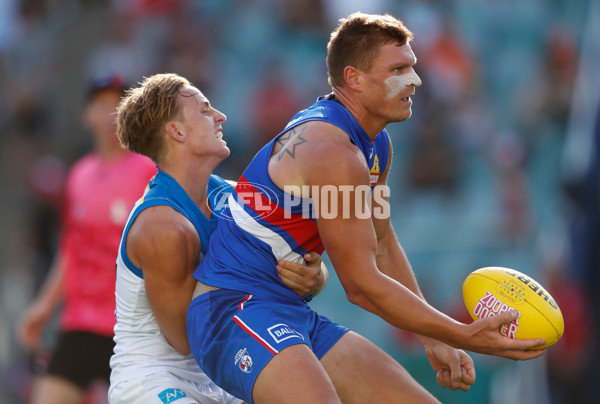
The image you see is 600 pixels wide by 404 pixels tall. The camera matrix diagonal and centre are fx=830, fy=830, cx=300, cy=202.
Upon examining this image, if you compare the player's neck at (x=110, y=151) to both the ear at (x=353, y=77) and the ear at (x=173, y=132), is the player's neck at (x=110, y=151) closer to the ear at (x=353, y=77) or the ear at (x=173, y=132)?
the ear at (x=173, y=132)

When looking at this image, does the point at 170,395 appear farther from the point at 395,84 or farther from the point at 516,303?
the point at 395,84

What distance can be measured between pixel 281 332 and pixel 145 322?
0.90 metres

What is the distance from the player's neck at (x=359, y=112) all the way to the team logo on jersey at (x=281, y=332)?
3.50ft

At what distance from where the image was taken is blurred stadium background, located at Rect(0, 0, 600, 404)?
8.82 metres

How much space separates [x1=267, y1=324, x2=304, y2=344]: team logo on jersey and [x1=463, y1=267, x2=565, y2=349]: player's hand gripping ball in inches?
36.1

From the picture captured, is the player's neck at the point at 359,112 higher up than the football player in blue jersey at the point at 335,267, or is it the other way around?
the player's neck at the point at 359,112

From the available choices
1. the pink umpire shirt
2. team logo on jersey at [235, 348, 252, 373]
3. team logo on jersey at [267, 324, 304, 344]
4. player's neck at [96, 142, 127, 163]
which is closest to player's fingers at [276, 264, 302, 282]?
team logo on jersey at [267, 324, 304, 344]

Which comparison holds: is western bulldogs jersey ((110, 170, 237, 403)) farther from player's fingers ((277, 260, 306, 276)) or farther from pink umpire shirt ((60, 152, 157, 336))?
pink umpire shirt ((60, 152, 157, 336))

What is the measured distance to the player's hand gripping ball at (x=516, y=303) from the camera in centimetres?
378

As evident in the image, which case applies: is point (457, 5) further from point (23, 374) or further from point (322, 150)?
point (322, 150)

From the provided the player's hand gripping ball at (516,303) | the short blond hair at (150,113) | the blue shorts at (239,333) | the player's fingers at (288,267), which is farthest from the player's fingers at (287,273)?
the short blond hair at (150,113)

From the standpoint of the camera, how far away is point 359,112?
4.11 meters

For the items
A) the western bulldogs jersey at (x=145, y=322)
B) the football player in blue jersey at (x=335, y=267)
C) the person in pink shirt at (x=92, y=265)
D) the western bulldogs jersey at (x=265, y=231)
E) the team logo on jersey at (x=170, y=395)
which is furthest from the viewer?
the person in pink shirt at (x=92, y=265)

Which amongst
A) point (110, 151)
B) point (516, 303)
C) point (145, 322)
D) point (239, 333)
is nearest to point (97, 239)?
point (110, 151)
